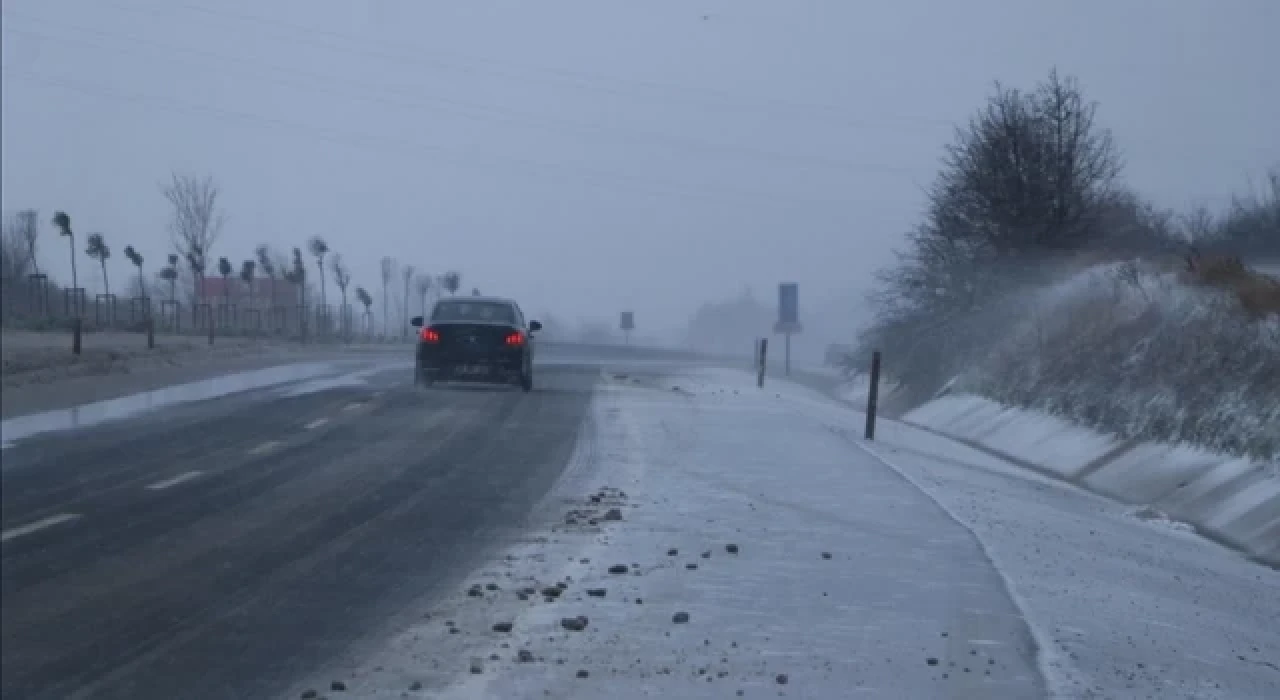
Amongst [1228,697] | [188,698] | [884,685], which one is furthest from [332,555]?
[1228,697]

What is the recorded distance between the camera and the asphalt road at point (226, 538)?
702 centimetres

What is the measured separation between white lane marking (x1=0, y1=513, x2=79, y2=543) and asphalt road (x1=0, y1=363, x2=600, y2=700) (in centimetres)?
2

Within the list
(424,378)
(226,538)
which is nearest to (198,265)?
(424,378)

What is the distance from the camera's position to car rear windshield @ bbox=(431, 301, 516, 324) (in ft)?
90.0

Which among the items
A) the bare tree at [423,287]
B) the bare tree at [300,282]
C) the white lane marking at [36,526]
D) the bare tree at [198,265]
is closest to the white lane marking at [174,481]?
the white lane marking at [36,526]

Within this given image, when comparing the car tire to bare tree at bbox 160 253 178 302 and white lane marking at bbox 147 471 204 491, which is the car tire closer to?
bare tree at bbox 160 253 178 302

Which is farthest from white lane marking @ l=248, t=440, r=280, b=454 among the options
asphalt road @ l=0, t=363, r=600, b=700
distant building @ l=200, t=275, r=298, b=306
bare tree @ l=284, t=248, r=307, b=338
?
bare tree @ l=284, t=248, r=307, b=338

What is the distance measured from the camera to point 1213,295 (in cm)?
2434

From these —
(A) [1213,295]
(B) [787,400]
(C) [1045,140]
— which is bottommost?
(B) [787,400]

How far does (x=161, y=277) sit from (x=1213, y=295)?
17.3 m

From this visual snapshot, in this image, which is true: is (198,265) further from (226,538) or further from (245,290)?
(245,290)

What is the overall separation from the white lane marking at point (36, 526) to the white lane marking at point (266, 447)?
5.66m

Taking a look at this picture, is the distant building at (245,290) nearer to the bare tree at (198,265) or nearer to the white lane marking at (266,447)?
the bare tree at (198,265)

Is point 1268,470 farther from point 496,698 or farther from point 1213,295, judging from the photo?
point 496,698
